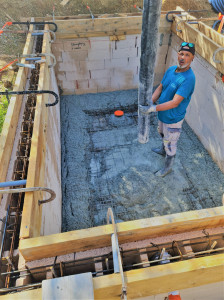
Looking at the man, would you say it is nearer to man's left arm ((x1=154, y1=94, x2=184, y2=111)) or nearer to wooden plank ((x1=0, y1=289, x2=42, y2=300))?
man's left arm ((x1=154, y1=94, x2=184, y2=111))

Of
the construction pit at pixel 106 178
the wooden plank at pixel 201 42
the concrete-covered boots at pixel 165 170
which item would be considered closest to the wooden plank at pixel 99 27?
the construction pit at pixel 106 178

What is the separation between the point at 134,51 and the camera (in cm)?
648

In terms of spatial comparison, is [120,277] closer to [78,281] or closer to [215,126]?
[78,281]

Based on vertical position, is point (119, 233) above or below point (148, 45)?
below

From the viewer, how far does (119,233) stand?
203cm

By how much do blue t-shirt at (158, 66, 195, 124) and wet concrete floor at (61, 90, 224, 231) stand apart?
1.35m

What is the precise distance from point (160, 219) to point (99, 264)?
69 cm

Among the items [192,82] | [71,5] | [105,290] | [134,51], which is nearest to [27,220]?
[105,290]

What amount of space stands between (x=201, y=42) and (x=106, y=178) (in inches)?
138

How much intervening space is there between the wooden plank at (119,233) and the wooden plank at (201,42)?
3204 mm

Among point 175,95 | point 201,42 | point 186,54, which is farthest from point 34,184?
point 201,42

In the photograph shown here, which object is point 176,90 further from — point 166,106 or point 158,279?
point 158,279

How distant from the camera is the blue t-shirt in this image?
338cm

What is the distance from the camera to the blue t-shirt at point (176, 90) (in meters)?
3.38
